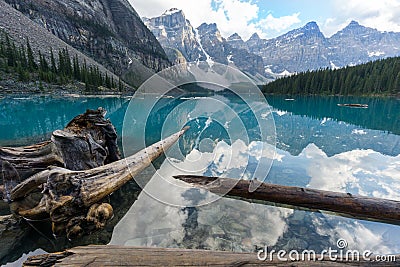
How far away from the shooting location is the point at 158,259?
207cm

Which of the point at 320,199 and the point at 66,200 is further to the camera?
the point at 320,199

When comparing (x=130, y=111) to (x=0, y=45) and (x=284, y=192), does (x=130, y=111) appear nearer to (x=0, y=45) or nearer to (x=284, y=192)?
(x=284, y=192)

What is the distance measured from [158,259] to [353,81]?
9272cm

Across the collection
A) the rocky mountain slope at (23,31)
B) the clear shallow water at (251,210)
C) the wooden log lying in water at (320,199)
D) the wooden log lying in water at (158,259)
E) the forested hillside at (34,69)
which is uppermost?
the rocky mountain slope at (23,31)

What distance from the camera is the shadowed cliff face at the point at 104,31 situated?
363ft

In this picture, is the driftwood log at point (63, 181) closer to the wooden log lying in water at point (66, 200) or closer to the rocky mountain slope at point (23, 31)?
the wooden log lying in water at point (66, 200)

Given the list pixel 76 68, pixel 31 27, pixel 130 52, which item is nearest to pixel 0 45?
pixel 76 68

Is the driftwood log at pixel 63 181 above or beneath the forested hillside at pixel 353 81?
beneath

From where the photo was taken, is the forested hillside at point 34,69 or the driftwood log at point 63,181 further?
the forested hillside at point 34,69

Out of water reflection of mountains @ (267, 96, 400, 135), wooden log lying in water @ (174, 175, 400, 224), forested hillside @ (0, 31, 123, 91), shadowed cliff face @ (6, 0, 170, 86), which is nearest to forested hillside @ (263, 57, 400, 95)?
water reflection of mountains @ (267, 96, 400, 135)

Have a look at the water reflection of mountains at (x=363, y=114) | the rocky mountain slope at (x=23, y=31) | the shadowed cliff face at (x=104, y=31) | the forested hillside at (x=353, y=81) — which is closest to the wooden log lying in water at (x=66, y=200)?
the water reflection of mountains at (x=363, y=114)

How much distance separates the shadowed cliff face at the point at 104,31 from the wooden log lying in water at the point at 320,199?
12708 centimetres

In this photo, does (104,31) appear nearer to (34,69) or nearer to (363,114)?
(34,69)

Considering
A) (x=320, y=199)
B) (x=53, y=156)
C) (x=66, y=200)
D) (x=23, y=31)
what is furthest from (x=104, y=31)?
(x=320, y=199)
